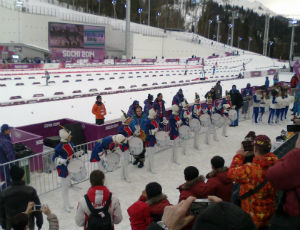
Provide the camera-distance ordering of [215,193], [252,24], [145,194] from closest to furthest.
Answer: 1. [145,194]
2. [215,193]
3. [252,24]

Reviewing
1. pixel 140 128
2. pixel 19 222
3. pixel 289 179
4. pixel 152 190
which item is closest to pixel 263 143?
pixel 289 179

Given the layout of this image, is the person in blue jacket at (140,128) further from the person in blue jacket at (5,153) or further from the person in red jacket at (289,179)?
the person in red jacket at (289,179)

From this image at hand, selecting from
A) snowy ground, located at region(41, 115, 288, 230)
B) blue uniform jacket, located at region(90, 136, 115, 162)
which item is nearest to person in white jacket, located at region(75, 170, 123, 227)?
snowy ground, located at region(41, 115, 288, 230)

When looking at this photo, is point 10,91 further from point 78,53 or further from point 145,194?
point 78,53

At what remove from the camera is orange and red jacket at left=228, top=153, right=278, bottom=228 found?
129 inches

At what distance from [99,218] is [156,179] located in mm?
4867

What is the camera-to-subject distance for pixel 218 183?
13.7 feet

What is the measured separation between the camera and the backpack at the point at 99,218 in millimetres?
3545

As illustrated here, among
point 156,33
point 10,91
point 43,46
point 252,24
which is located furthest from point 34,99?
point 252,24

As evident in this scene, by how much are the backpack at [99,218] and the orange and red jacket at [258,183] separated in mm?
1540

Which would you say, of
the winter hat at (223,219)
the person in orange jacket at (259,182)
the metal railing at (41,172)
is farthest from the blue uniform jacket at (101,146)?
the winter hat at (223,219)

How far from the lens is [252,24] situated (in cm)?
11931

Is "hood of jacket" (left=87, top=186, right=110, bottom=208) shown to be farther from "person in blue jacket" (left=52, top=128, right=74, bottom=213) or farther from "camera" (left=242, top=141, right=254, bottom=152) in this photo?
→ "person in blue jacket" (left=52, top=128, right=74, bottom=213)

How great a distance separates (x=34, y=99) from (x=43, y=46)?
35.3 meters
